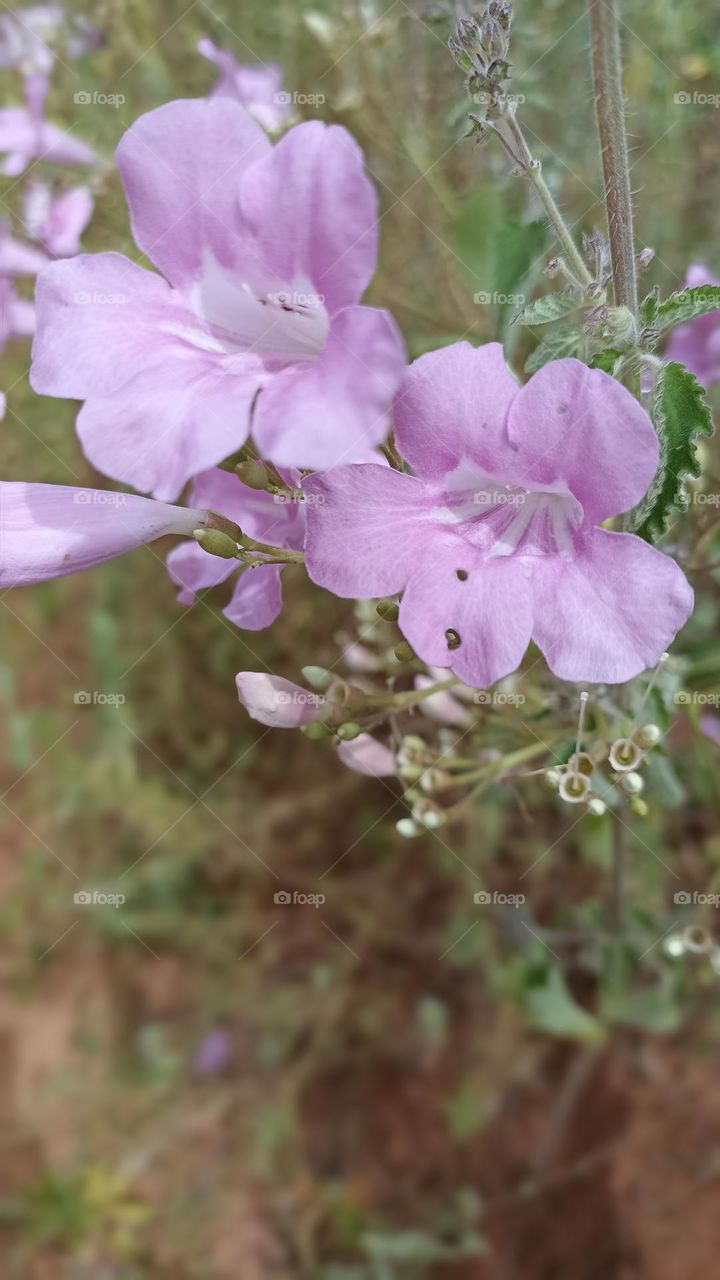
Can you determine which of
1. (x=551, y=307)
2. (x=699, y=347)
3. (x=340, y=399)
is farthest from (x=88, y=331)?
(x=699, y=347)

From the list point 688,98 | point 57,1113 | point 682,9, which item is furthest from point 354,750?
point 57,1113

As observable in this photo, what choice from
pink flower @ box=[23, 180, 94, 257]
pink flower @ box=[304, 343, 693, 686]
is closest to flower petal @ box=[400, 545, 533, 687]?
pink flower @ box=[304, 343, 693, 686]

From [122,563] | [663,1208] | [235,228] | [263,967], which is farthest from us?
[122,563]

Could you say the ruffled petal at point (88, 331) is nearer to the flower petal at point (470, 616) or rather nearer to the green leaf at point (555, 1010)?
the flower petal at point (470, 616)

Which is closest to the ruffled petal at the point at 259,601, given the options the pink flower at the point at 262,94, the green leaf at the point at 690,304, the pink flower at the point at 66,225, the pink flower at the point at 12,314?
the green leaf at the point at 690,304

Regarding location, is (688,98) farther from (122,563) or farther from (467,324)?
(122,563)

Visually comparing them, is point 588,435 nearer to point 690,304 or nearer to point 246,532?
point 690,304
